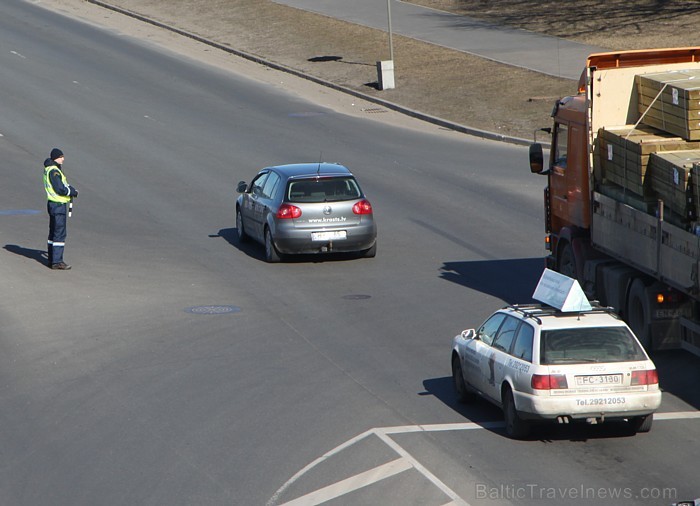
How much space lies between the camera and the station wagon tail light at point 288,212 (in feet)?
72.7

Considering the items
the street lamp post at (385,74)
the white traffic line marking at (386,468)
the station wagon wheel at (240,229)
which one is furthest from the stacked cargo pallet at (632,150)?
the street lamp post at (385,74)

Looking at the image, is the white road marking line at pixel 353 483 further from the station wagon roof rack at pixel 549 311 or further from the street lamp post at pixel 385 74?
the street lamp post at pixel 385 74

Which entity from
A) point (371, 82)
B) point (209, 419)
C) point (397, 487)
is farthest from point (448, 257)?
point (371, 82)

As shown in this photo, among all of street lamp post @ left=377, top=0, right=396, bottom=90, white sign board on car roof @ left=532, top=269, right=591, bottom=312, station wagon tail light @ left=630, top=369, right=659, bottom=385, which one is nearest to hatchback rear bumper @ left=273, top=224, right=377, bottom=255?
white sign board on car roof @ left=532, top=269, right=591, bottom=312

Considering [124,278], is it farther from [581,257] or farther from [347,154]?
[347,154]

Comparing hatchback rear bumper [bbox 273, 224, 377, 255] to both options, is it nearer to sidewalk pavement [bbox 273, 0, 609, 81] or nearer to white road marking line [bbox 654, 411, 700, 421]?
white road marking line [bbox 654, 411, 700, 421]

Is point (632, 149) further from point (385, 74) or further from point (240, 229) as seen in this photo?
point (385, 74)

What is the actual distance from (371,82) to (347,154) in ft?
32.9

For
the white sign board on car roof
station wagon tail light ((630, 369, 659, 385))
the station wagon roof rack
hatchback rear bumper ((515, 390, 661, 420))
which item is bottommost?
hatchback rear bumper ((515, 390, 661, 420))

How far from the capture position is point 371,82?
4231cm

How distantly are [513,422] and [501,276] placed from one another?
25.7 ft

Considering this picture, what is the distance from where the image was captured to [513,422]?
13078 mm

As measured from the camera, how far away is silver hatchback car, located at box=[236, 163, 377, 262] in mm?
22141

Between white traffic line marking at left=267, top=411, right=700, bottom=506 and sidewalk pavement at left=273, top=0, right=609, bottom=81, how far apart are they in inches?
1024
